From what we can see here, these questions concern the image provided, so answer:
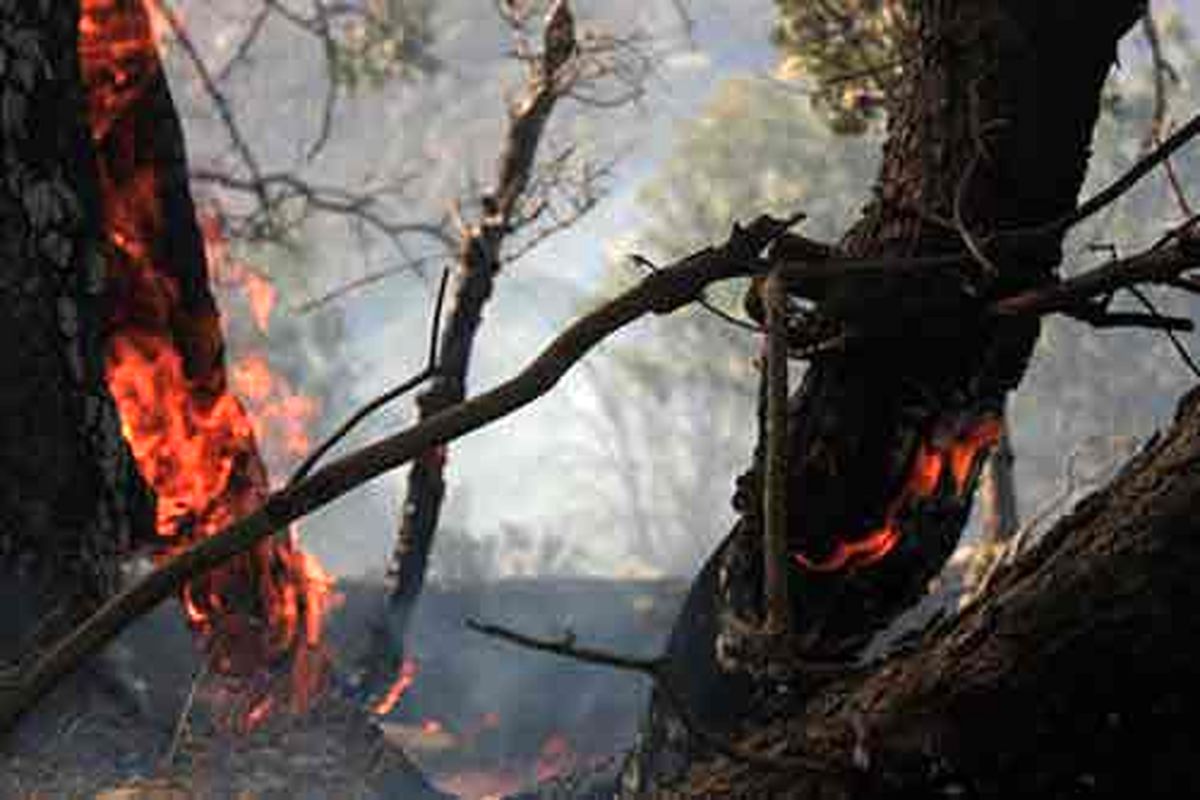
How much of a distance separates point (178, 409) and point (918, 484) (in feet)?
9.98

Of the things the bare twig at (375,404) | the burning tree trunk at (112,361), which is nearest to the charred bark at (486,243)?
the burning tree trunk at (112,361)

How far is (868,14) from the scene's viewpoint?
555cm

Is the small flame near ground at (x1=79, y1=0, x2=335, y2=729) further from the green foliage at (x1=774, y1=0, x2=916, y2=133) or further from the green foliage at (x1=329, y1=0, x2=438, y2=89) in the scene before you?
the green foliage at (x1=774, y1=0, x2=916, y2=133)

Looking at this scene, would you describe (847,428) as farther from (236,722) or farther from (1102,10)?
(236,722)

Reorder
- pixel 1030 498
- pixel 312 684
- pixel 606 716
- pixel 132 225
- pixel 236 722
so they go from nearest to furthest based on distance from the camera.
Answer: pixel 132 225
pixel 236 722
pixel 312 684
pixel 606 716
pixel 1030 498

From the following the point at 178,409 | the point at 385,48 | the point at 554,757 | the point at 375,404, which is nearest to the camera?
the point at 375,404

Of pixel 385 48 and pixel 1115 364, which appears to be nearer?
pixel 385 48

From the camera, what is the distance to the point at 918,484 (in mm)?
2500

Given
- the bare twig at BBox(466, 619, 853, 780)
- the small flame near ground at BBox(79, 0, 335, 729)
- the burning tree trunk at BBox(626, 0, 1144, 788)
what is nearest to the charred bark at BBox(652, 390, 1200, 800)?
the bare twig at BBox(466, 619, 853, 780)

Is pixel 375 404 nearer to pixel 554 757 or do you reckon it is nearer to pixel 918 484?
pixel 918 484

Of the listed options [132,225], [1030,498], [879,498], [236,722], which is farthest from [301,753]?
[1030,498]

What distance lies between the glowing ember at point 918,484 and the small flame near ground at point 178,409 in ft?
6.30

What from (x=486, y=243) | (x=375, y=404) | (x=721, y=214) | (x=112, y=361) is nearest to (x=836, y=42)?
(x=486, y=243)

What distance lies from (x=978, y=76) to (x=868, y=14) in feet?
11.8
